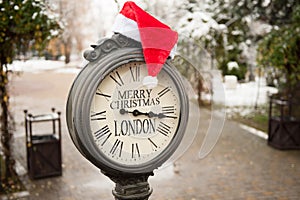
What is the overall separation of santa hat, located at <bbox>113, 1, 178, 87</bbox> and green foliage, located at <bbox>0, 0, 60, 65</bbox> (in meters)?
3.60

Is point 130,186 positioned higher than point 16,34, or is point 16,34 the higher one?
point 16,34

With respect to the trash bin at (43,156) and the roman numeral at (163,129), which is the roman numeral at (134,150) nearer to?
the roman numeral at (163,129)

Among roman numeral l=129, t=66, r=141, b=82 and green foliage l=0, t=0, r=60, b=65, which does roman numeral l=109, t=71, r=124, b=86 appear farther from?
green foliage l=0, t=0, r=60, b=65

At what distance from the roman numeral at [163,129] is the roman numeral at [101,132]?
1.02ft

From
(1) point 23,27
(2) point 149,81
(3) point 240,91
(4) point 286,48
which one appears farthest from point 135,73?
(3) point 240,91

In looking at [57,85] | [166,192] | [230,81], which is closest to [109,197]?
[166,192]

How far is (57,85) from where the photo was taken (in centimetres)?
1934

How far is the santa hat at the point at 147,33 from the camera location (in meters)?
2.09

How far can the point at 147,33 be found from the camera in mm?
2100

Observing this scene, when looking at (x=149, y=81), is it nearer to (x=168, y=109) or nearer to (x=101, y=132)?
(x=168, y=109)

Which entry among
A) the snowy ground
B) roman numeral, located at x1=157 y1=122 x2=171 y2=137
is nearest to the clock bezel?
roman numeral, located at x1=157 y1=122 x2=171 y2=137

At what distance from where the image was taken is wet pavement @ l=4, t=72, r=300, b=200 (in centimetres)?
573

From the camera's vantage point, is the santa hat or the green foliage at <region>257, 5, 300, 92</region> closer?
the santa hat

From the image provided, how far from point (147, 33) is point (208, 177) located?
475 centimetres
